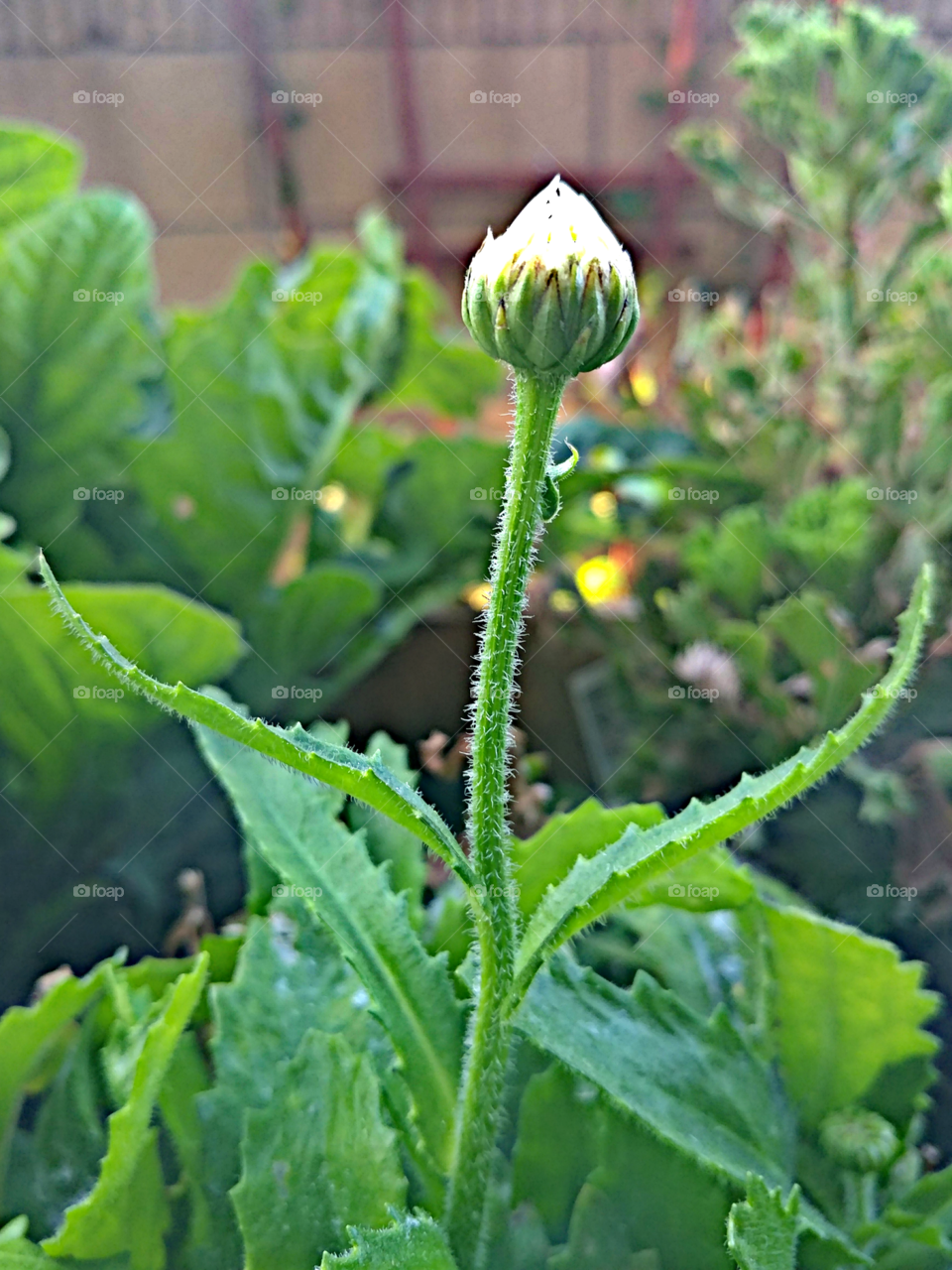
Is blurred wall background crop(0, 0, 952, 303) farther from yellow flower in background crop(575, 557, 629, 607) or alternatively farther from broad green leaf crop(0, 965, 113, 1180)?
broad green leaf crop(0, 965, 113, 1180)

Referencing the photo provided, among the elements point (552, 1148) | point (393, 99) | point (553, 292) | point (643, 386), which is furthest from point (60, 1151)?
point (393, 99)

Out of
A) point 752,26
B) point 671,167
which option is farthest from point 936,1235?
point 671,167

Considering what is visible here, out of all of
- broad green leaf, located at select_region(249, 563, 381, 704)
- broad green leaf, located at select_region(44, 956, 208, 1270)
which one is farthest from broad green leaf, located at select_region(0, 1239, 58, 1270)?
broad green leaf, located at select_region(249, 563, 381, 704)

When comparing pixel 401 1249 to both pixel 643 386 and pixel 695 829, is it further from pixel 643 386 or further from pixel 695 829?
pixel 643 386

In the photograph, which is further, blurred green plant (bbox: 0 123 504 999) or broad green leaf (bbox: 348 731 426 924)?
blurred green plant (bbox: 0 123 504 999)

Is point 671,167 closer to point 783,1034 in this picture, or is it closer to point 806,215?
point 806,215

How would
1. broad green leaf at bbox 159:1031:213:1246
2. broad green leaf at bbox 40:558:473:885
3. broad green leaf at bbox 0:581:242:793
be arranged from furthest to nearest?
broad green leaf at bbox 0:581:242:793 → broad green leaf at bbox 159:1031:213:1246 → broad green leaf at bbox 40:558:473:885

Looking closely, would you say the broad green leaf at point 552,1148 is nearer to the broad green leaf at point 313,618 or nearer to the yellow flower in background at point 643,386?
the broad green leaf at point 313,618
